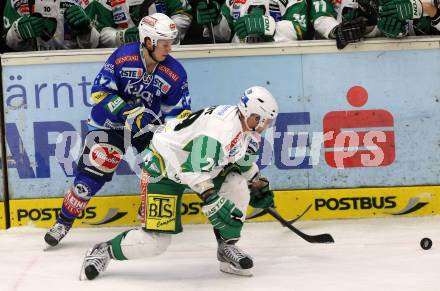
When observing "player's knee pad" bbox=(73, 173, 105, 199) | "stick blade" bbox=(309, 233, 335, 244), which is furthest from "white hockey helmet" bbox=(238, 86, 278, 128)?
"player's knee pad" bbox=(73, 173, 105, 199)

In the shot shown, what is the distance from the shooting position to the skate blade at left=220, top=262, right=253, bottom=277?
4629 mm

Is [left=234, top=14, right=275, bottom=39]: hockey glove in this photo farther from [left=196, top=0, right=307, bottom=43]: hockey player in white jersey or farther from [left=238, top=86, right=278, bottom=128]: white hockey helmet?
[left=238, top=86, right=278, bottom=128]: white hockey helmet

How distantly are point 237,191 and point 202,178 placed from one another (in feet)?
0.80

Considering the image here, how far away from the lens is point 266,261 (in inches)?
195

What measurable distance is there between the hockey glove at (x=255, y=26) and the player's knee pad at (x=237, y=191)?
5.09ft

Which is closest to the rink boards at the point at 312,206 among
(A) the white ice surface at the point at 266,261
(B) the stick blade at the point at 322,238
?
(A) the white ice surface at the point at 266,261

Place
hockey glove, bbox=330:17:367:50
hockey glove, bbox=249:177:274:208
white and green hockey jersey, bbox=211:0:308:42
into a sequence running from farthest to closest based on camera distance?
white and green hockey jersey, bbox=211:0:308:42 → hockey glove, bbox=330:17:367:50 → hockey glove, bbox=249:177:274:208

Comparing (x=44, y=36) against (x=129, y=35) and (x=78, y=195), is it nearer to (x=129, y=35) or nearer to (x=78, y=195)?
(x=129, y=35)

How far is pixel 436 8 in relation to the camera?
236 inches

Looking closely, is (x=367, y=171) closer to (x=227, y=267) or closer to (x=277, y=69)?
(x=277, y=69)

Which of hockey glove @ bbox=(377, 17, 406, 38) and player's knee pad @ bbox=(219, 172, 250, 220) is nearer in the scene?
player's knee pad @ bbox=(219, 172, 250, 220)

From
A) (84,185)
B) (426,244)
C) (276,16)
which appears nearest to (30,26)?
(84,185)

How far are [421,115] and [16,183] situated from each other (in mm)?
2612

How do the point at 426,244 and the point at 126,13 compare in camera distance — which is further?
the point at 126,13
